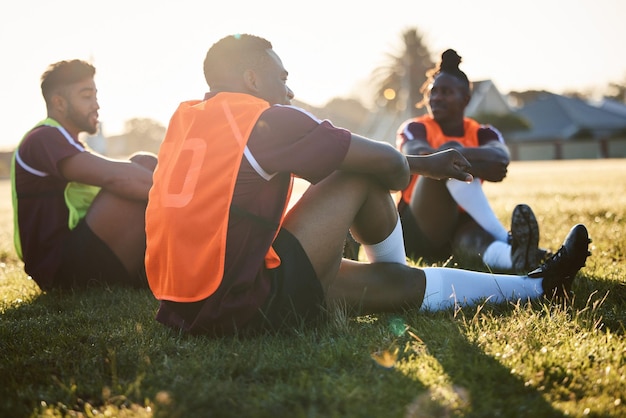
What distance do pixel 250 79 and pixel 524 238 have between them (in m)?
2.32

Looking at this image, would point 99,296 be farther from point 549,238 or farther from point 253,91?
point 549,238

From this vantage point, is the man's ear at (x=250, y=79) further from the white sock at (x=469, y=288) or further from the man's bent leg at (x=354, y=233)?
the white sock at (x=469, y=288)

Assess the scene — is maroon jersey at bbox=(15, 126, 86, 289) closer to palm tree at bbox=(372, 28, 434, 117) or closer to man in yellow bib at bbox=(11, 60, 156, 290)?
man in yellow bib at bbox=(11, 60, 156, 290)

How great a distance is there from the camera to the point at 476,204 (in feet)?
15.5

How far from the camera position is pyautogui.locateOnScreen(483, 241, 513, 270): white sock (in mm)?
4300

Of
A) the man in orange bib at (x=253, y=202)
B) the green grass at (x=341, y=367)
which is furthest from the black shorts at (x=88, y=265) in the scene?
the man in orange bib at (x=253, y=202)

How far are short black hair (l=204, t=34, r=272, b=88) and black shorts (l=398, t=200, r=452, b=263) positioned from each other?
2.43m

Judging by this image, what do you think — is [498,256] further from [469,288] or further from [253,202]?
[253,202]

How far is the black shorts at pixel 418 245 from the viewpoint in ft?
16.0

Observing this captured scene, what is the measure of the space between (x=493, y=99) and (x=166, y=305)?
54.3 meters

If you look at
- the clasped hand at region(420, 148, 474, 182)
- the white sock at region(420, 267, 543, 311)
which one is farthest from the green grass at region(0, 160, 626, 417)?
the clasped hand at region(420, 148, 474, 182)

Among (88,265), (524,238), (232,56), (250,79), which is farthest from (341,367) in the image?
(88,265)

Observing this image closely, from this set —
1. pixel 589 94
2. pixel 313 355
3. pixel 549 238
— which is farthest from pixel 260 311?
pixel 589 94

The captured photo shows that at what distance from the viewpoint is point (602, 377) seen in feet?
7.32
